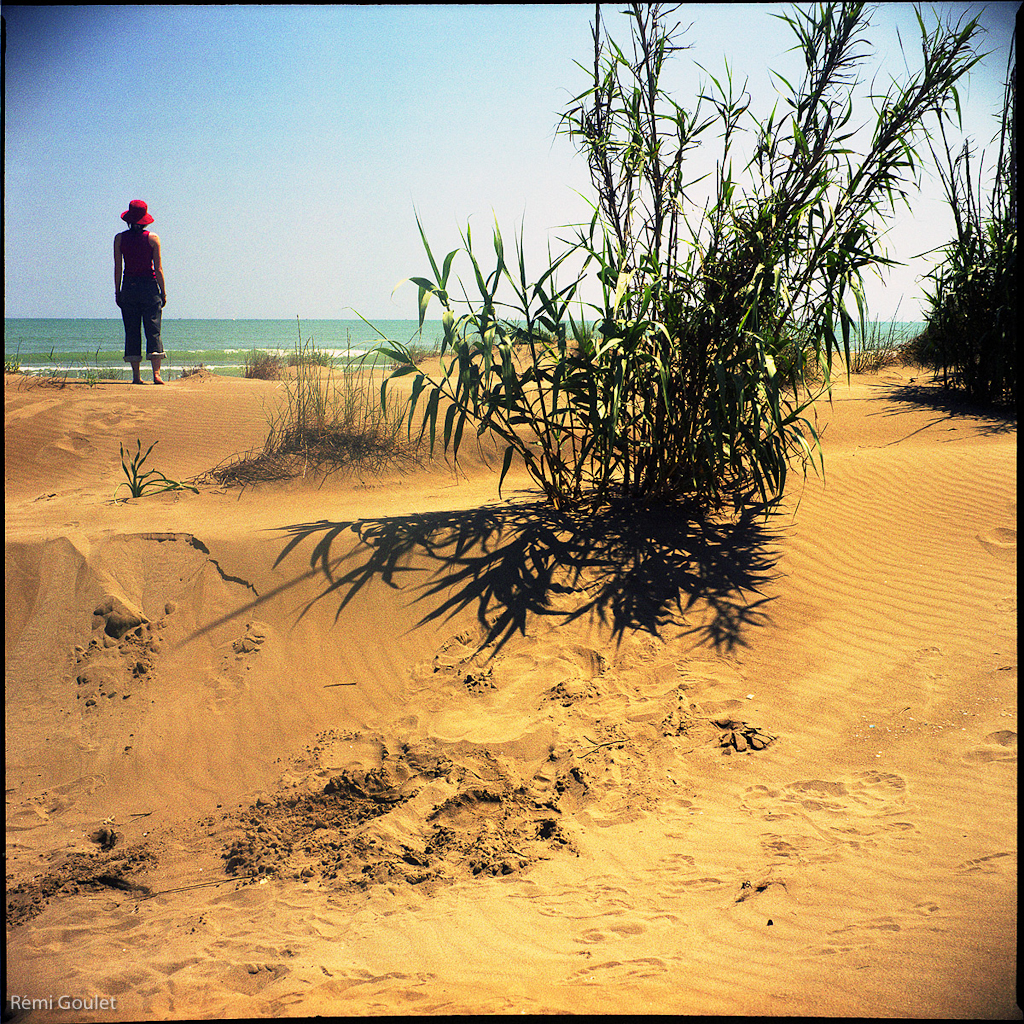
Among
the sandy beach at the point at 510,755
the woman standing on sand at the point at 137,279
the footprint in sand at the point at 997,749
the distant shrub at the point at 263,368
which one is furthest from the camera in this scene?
the distant shrub at the point at 263,368

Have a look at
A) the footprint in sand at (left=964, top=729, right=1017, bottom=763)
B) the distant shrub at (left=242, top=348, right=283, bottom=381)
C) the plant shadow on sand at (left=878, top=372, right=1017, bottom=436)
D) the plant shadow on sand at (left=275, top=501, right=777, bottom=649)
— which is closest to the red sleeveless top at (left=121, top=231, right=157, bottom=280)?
the distant shrub at (left=242, top=348, right=283, bottom=381)

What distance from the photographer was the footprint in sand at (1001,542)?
4430 millimetres

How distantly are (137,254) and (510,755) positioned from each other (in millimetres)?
7611

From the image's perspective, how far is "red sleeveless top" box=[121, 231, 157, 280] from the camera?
8.00 m

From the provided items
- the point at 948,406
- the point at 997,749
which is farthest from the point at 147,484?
the point at 948,406

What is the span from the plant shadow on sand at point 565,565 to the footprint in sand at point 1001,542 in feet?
4.46

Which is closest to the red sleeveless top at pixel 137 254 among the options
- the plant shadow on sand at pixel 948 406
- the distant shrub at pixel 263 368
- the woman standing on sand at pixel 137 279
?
the woman standing on sand at pixel 137 279

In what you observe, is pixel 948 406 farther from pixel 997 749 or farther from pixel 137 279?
pixel 137 279

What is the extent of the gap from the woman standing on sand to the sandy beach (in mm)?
3649

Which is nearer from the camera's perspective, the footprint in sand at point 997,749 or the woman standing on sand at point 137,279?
the footprint in sand at point 997,749

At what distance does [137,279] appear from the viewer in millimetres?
8156

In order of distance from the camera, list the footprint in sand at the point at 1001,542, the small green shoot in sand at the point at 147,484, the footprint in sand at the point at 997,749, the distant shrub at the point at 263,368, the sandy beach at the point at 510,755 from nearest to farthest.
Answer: the sandy beach at the point at 510,755
the footprint in sand at the point at 997,749
the footprint in sand at the point at 1001,542
the small green shoot in sand at the point at 147,484
the distant shrub at the point at 263,368

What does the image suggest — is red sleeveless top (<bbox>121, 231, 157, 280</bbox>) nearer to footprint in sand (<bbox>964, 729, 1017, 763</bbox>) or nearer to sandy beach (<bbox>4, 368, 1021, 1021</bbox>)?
sandy beach (<bbox>4, 368, 1021, 1021</bbox>)

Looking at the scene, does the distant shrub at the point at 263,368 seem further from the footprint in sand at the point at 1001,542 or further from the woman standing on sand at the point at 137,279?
the footprint in sand at the point at 1001,542
